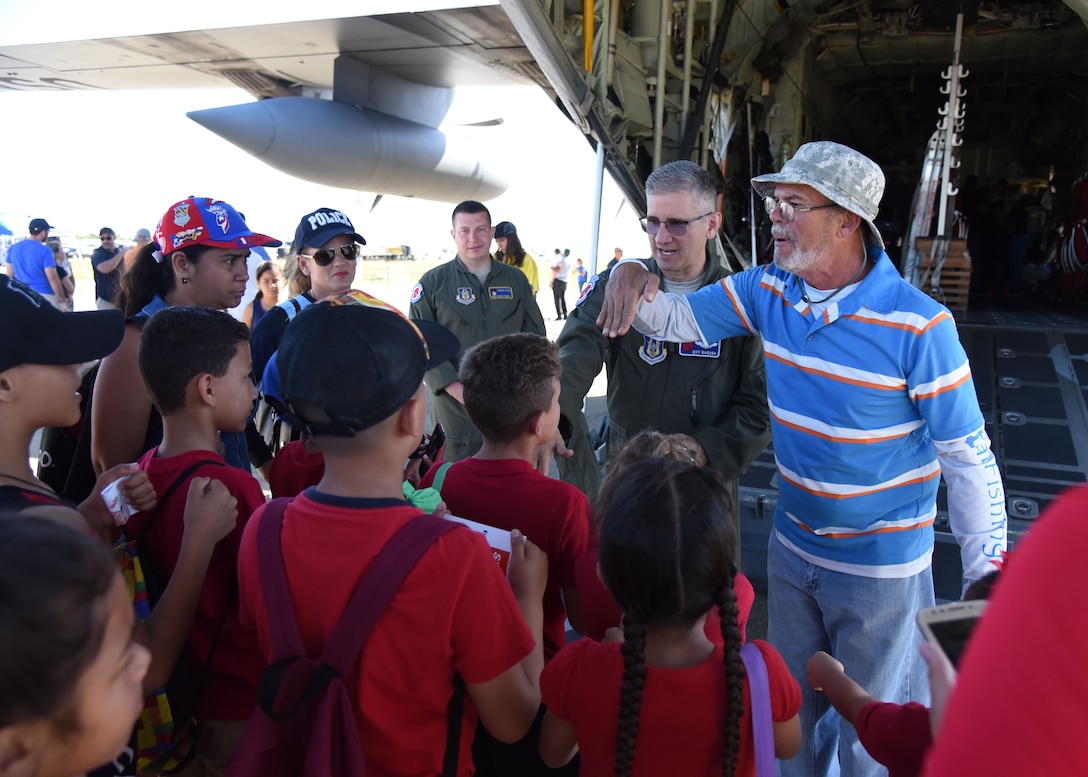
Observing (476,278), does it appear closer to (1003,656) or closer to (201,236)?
(201,236)

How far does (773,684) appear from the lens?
124 cm

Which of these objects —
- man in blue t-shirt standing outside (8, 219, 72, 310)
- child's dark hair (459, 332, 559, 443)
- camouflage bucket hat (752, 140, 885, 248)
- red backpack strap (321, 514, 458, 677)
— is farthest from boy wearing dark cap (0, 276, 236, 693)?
man in blue t-shirt standing outside (8, 219, 72, 310)

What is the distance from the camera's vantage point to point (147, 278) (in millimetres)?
2461

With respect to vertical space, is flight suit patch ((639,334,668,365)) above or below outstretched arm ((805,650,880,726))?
above

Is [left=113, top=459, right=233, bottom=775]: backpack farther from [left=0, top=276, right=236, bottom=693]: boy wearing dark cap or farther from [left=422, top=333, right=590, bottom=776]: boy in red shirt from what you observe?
[left=422, top=333, right=590, bottom=776]: boy in red shirt

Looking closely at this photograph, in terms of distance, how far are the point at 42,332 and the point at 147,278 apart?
1069 mm

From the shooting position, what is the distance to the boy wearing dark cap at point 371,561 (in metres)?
1.17

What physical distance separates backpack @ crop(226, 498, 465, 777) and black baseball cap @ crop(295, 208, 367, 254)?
2.40m

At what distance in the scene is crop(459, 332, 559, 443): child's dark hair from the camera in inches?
69.0

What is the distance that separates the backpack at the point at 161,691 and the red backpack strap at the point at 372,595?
0.51 m

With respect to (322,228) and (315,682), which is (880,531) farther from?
(322,228)

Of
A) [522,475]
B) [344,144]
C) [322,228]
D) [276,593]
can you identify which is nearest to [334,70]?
[344,144]

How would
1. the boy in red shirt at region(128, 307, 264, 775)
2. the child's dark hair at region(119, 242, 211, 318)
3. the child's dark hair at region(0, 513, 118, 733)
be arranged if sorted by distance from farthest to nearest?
the child's dark hair at region(119, 242, 211, 318) → the boy in red shirt at region(128, 307, 264, 775) → the child's dark hair at region(0, 513, 118, 733)

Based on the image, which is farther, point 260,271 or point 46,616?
point 260,271
